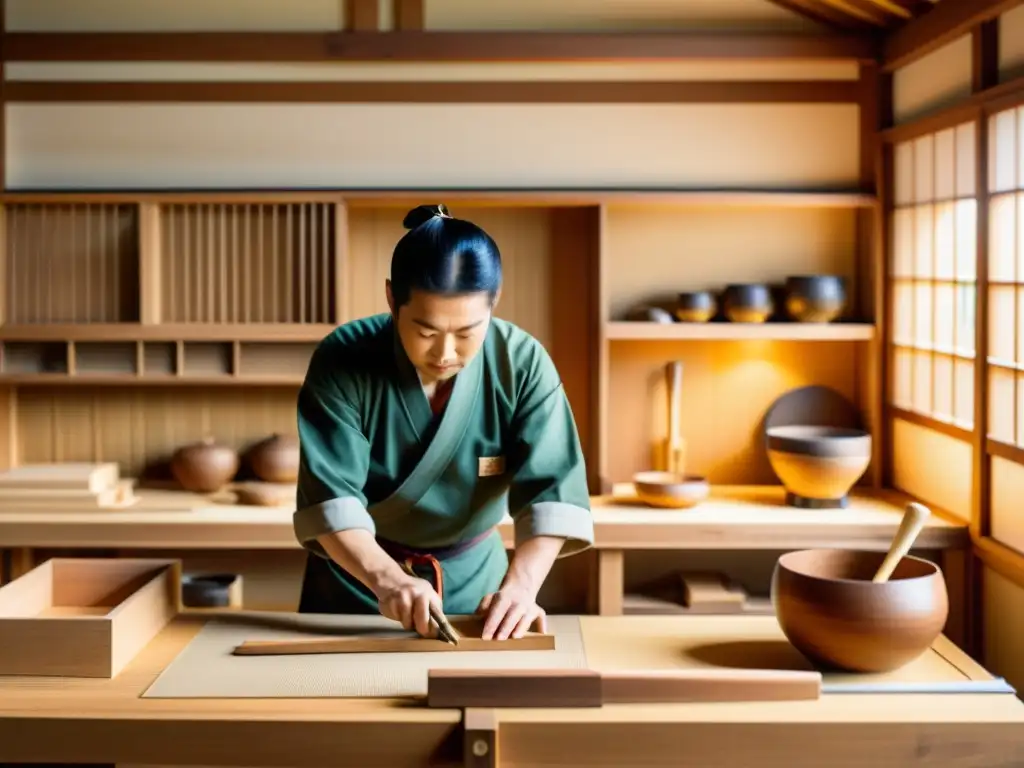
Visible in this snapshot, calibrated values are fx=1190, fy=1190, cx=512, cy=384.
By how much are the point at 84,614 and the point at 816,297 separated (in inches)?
112

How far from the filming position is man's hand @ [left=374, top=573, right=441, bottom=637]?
6.79 ft

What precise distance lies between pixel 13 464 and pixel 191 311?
909 mm

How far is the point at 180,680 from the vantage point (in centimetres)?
194

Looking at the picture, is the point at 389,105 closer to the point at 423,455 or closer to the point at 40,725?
the point at 423,455

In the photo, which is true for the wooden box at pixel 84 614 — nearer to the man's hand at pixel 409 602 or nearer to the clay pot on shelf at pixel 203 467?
the man's hand at pixel 409 602

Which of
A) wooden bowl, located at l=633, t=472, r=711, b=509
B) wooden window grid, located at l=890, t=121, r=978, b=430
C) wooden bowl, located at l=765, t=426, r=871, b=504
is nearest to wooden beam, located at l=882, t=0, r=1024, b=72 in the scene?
wooden window grid, located at l=890, t=121, r=978, b=430

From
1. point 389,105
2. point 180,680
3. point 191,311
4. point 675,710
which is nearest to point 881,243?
point 389,105

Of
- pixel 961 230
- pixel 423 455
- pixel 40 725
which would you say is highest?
pixel 961 230

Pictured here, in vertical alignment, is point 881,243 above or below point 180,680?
above

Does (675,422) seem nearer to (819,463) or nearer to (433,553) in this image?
(819,463)

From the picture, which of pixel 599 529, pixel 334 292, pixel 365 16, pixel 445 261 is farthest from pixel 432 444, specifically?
pixel 365 16

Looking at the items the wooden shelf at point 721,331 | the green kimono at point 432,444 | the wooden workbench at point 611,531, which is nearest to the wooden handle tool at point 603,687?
the green kimono at point 432,444

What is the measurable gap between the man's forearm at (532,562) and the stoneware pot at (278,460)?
7.41 feet

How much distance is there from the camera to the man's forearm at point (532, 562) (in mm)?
2180
